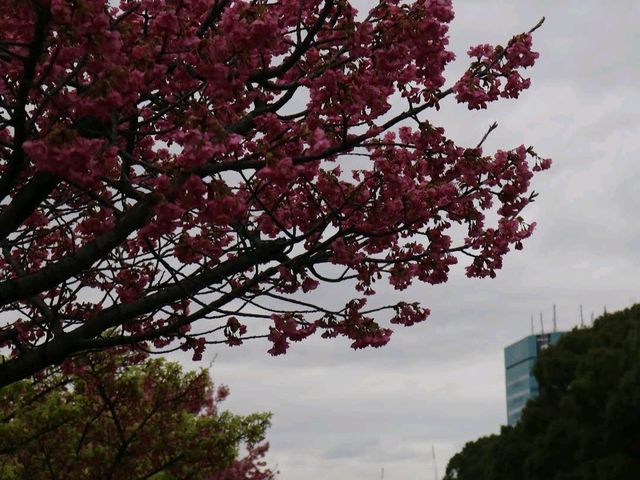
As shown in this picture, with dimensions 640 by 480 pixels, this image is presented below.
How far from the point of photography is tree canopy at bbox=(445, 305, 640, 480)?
3394 cm

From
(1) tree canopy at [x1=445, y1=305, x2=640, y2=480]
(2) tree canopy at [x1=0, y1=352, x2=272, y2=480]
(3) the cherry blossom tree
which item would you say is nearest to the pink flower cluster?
(3) the cherry blossom tree

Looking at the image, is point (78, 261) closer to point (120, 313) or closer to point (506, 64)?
point (120, 313)

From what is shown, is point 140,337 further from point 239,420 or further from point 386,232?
point 239,420

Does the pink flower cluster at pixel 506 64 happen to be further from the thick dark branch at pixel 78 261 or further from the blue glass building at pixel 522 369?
the blue glass building at pixel 522 369

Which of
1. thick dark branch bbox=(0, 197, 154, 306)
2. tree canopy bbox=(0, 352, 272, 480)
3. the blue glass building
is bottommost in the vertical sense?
thick dark branch bbox=(0, 197, 154, 306)

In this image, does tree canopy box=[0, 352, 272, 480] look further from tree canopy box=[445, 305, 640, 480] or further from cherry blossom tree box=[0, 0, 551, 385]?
tree canopy box=[445, 305, 640, 480]

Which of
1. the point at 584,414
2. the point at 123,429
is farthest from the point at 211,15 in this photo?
the point at 584,414

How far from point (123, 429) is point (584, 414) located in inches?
842

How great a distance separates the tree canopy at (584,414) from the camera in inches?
1336

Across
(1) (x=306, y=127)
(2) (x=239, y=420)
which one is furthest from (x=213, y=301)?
(2) (x=239, y=420)

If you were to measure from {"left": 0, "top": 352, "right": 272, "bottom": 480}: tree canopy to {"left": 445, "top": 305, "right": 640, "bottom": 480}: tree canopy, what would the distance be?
16846 mm

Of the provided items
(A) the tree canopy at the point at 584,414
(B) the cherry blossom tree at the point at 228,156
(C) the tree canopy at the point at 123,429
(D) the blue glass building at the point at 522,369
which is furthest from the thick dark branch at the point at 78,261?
(D) the blue glass building at the point at 522,369

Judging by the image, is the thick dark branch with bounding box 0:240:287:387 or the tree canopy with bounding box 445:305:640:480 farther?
the tree canopy with bounding box 445:305:640:480

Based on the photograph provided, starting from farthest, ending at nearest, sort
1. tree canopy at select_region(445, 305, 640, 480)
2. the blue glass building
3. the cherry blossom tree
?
the blue glass building < tree canopy at select_region(445, 305, 640, 480) < the cherry blossom tree
